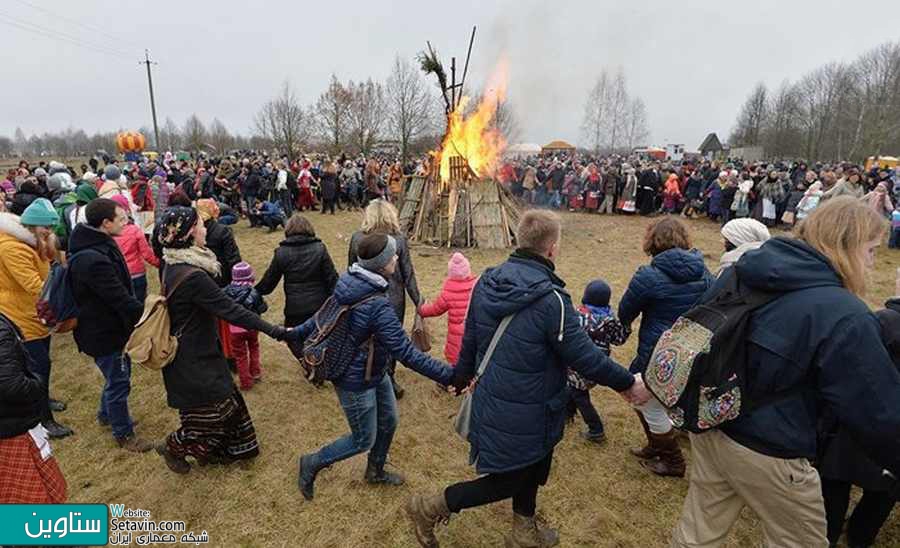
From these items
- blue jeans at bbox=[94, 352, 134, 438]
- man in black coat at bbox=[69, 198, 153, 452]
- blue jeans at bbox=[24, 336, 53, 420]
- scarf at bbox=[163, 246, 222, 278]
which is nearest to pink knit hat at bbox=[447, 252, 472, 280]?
scarf at bbox=[163, 246, 222, 278]

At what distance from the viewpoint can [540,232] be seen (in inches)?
105

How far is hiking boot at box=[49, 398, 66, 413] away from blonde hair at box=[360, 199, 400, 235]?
3.80 metres

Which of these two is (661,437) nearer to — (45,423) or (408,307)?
(408,307)

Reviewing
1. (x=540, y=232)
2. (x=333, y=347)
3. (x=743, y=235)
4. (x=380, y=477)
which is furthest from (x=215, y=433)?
(x=743, y=235)

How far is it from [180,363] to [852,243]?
4.11 metres

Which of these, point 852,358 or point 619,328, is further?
point 619,328

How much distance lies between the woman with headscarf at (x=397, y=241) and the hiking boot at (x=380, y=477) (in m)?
0.96

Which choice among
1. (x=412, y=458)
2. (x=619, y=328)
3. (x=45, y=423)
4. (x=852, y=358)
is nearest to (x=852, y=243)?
(x=852, y=358)

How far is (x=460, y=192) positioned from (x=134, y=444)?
30.6 feet

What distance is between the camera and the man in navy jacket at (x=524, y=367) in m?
2.56

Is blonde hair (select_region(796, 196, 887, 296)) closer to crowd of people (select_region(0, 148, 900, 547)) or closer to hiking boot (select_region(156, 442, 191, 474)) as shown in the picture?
crowd of people (select_region(0, 148, 900, 547))

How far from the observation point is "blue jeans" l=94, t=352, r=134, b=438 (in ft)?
13.7

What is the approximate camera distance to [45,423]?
14.9ft

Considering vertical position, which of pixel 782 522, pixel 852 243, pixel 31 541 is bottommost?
pixel 31 541
